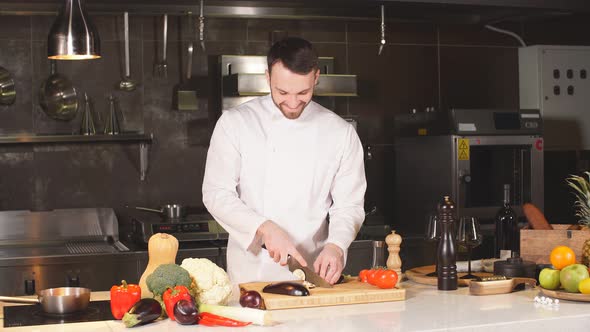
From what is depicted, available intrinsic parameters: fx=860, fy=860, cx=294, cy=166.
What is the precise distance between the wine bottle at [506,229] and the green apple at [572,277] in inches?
32.8

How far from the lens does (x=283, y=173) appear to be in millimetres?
3506

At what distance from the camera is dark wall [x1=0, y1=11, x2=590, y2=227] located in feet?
17.6

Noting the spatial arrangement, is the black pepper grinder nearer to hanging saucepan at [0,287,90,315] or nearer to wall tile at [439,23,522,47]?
hanging saucepan at [0,287,90,315]

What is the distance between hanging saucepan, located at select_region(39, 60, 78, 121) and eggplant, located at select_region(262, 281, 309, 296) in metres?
3.01

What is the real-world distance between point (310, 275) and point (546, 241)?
1020mm

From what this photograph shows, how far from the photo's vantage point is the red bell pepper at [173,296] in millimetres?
2473

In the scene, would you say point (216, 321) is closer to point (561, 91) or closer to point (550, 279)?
point (550, 279)

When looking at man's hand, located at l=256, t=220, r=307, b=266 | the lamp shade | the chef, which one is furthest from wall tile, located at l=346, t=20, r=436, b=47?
man's hand, located at l=256, t=220, r=307, b=266

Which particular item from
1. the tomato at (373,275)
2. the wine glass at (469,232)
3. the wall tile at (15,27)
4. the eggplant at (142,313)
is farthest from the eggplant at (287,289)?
the wall tile at (15,27)

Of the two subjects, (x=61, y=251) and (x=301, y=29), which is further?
(x=301, y=29)

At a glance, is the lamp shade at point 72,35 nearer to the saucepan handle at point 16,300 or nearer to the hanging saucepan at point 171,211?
the saucepan handle at point 16,300

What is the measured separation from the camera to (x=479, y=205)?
5605mm

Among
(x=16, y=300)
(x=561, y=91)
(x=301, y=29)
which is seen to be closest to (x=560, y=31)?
(x=561, y=91)

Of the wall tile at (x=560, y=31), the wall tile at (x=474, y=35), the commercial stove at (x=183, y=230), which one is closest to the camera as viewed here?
the commercial stove at (x=183, y=230)
